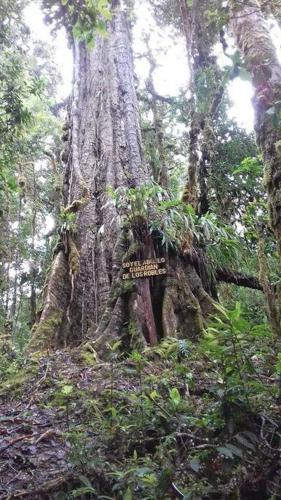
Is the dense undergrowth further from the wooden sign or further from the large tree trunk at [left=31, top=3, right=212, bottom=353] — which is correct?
the wooden sign

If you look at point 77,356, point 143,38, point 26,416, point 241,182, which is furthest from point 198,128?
point 143,38

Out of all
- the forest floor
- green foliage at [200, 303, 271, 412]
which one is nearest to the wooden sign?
the forest floor

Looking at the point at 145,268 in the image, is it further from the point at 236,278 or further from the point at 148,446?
the point at 148,446

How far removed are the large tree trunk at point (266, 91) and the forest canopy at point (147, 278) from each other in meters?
0.01

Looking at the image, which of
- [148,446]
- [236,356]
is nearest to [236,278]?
[148,446]

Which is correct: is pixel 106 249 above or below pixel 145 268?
above

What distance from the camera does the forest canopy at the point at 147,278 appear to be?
2197 millimetres

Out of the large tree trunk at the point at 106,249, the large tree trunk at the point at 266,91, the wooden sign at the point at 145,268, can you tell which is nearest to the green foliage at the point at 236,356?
the large tree trunk at the point at 266,91

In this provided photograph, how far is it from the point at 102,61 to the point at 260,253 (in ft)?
23.7

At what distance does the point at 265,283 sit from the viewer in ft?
13.6

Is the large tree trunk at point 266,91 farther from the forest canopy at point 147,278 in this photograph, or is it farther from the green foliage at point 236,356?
the green foliage at point 236,356

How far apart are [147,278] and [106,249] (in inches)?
52.6

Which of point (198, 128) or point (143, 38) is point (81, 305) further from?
point (143, 38)

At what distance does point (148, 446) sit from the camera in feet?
8.45
